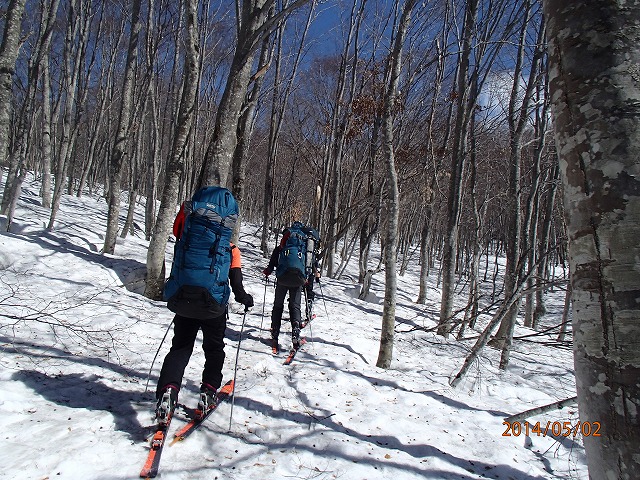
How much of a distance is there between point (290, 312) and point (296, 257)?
0.81 metres

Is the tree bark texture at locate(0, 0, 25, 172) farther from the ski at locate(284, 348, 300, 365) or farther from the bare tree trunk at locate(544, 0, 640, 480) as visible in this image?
the bare tree trunk at locate(544, 0, 640, 480)

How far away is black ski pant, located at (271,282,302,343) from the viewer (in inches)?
209

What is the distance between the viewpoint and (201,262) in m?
2.97

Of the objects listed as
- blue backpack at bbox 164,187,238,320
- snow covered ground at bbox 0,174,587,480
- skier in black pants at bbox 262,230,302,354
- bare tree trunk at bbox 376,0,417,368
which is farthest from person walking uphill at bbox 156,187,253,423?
bare tree trunk at bbox 376,0,417,368

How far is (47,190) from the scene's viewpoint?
13977 millimetres

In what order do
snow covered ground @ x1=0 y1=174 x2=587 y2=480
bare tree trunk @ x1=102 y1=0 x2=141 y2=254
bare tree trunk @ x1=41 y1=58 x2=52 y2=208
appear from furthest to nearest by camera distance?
bare tree trunk @ x1=41 y1=58 x2=52 y2=208 → bare tree trunk @ x1=102 y1=0 x2=141 y2=254 → snow covered ground @ x1=0 y1=174 x2=587 y2=480

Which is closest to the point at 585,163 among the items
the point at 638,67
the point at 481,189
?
the point at 638,67

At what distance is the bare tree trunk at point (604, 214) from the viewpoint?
901 millimetres

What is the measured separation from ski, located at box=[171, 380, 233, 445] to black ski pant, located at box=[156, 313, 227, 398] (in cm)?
24

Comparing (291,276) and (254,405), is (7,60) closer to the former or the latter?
(291,276)

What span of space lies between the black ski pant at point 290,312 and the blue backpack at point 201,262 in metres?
2.38

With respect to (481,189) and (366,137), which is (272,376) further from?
(481,189)
